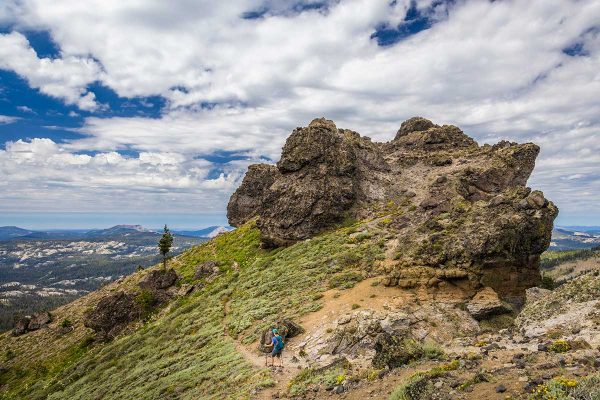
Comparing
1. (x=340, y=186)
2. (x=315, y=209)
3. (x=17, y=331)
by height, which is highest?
(x=340, y=186)

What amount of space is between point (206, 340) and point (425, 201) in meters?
33.6

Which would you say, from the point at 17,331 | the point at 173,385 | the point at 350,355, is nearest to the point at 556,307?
the point at 350,355

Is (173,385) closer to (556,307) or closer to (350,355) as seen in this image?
(350,355)

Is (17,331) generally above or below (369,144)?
below

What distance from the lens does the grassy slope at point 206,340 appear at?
91.4ft

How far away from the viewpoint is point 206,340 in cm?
3634

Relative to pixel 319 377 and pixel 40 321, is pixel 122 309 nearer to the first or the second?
pixel 40 321

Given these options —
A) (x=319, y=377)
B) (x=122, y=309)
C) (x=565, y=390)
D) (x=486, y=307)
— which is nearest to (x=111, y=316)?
(x=122, y=309)

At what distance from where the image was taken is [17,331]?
7550 centimetres

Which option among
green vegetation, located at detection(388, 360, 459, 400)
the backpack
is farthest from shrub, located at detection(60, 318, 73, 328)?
green vegetation, located at detection(388, 360, 459, 400)

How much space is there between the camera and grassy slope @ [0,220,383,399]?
27.8m

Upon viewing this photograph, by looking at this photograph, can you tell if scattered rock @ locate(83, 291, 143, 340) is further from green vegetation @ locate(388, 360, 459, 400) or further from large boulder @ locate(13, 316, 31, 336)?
green vegetation @ locate(388, 360, 459, 400)

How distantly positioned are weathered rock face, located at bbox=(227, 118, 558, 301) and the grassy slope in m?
5.80

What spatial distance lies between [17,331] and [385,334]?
8565 cm
